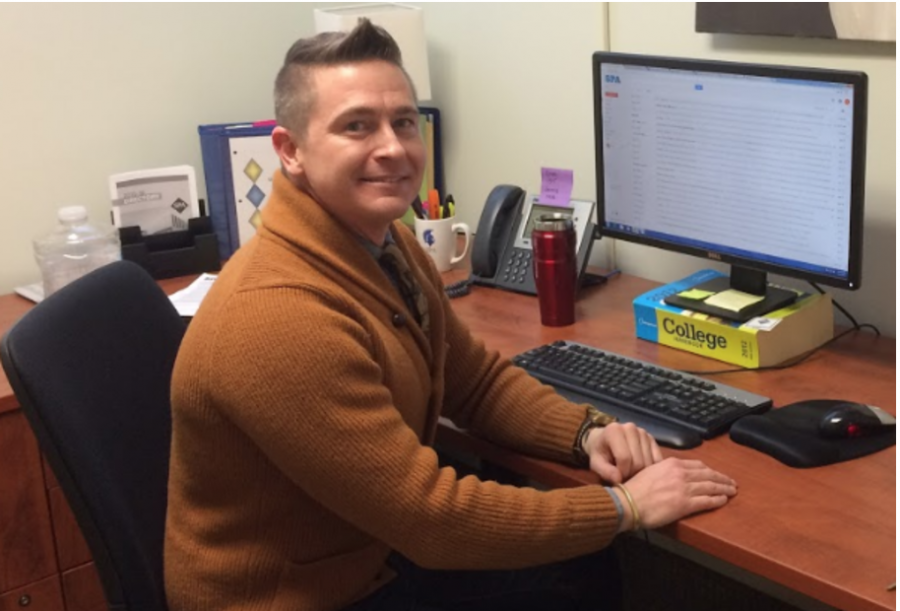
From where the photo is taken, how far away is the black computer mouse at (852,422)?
1.51m

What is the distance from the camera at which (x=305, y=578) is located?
1.47 metres

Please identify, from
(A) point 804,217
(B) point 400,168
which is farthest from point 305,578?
(A) point 804,217

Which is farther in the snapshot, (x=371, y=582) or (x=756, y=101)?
(x=756, y=101)

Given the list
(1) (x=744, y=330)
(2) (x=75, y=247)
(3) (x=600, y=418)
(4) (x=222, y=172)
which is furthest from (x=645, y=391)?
(2) (x=75, y=247)

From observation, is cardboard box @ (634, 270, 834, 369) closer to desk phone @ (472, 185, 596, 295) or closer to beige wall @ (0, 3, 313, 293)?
desk phone @ (472, 185, 596, 295)

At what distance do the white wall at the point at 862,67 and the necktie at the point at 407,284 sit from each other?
755mm

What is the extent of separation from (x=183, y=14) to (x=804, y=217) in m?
1.55

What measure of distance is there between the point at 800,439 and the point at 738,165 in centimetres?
50

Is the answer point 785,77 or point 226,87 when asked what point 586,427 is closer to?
point 785,77

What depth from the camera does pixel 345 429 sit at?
52.5 inches

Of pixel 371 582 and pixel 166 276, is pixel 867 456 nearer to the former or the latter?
pixel 371 582

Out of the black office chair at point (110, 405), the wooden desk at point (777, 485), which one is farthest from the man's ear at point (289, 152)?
the wooden desk at point (777, 485)

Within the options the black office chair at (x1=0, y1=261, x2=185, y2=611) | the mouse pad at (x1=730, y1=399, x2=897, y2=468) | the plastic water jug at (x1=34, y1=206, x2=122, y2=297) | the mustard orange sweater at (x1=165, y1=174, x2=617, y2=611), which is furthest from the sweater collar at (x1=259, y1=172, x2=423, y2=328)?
the plastic water jug at (x1=34, y1=206, x2=122, y2=297)

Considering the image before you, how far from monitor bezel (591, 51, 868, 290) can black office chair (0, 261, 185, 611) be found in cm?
81
